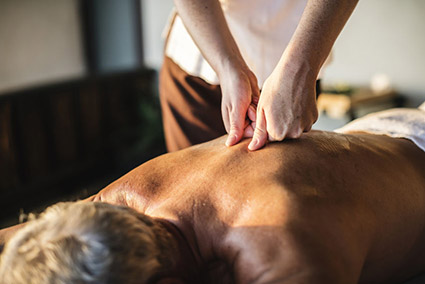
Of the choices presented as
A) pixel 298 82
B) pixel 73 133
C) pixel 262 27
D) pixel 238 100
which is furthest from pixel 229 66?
pixel 73 133

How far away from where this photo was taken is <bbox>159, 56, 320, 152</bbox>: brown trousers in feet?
5.51

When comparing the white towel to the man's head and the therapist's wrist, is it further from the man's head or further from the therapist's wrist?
the man's head

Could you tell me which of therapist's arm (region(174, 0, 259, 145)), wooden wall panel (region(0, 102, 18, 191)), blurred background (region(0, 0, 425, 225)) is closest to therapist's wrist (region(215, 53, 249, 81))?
therapist's arm (region(174, 0, 259, 145))

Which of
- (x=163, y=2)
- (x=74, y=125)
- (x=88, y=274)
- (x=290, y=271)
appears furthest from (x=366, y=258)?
(x=163, y=2)

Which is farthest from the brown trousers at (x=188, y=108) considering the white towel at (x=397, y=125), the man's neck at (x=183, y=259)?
the man's neck at (x=183, y=259)

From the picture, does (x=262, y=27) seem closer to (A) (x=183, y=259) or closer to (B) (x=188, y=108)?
(B) (x=188, y=108)

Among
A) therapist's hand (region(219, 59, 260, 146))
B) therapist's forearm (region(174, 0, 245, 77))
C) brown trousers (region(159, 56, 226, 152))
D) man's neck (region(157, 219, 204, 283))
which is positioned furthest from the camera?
brown trousers (region(159, 56, 226, 152))

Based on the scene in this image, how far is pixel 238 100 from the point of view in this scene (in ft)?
3.62

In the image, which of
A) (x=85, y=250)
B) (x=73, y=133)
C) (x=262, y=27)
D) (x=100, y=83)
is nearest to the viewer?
(x=85, y=250)

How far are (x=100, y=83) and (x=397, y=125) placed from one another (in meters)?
3.71

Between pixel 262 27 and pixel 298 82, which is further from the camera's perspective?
pixel 262 27

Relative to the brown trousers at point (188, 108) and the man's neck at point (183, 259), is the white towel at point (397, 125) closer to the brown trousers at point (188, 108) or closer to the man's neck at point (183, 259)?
the brown trousers at point (188, 108)

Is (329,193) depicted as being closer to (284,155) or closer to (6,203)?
(284,155)

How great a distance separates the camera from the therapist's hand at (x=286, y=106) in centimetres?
97
